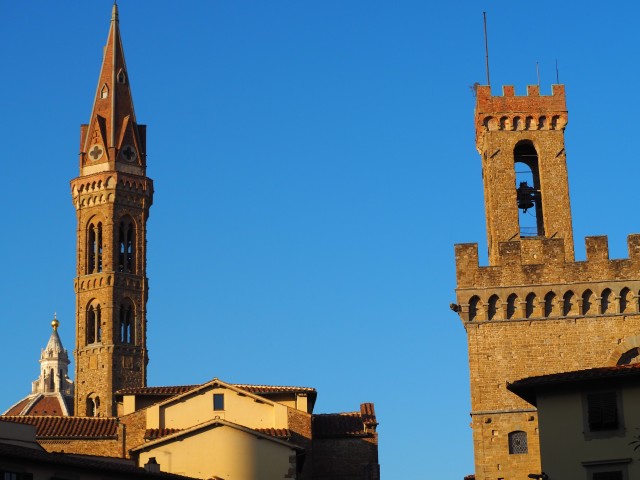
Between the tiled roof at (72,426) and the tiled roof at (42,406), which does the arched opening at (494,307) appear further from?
the tiled roof at (42,406)

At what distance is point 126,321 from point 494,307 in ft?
130

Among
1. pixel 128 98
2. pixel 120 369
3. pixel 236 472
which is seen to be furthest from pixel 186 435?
pixel 128 98

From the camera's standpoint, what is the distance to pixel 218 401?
170 ft

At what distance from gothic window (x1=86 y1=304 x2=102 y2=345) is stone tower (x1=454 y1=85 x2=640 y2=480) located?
37.4m

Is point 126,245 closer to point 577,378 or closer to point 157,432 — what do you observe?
point 157,432

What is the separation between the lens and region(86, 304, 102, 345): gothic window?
84.6 m

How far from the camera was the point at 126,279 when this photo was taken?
86062 millimetres

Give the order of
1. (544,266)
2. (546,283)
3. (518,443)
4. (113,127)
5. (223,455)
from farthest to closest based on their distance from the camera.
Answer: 1. (113,127)
2. (544,266)
3. (546,283)
4. (518,443)
5. (223,455)

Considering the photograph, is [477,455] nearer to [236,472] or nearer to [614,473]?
[236,472]

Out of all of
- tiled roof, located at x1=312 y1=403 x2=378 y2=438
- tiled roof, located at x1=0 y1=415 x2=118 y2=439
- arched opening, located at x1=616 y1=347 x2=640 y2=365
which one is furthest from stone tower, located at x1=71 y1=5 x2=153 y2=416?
arched opening, located at x1=616 y1=347 x2=640 y2=365

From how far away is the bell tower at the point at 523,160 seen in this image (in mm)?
52438

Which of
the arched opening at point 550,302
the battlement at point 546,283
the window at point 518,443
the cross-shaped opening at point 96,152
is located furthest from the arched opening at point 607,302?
the cross-shaped opening at point 96,152

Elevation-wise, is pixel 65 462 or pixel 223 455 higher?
pixel 223 455

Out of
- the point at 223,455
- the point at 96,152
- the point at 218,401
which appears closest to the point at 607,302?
the point at 218,401
